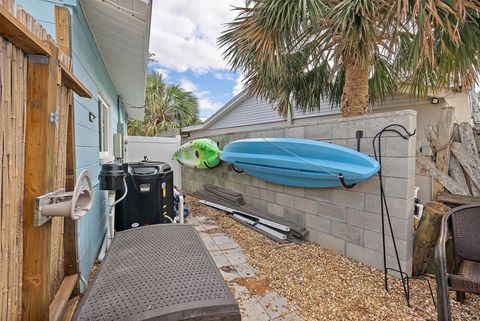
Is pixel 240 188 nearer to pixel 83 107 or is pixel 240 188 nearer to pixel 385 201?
pixel 385 201

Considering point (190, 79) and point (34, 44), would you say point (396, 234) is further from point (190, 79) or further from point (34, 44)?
point (190, 79)

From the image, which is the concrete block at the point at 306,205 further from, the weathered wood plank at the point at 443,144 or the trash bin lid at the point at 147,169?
the trash bin lid at the point at 147,169

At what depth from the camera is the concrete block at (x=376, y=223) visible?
2.67m

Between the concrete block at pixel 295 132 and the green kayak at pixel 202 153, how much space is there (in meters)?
2.28

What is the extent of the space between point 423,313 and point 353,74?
9.87 ft

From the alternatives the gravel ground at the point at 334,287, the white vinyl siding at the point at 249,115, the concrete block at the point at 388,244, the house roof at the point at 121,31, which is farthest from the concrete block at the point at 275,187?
the white vinyl siding at the point at 249,115

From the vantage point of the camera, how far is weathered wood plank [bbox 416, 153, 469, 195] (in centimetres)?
310

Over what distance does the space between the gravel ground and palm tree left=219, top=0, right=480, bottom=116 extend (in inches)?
85.4

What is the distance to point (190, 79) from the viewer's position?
18.1 m

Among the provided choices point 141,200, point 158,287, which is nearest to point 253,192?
point 141,200

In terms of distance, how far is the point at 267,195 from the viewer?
4.64 metres

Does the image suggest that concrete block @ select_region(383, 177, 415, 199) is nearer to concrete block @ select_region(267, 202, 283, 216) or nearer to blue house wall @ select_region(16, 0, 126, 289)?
concrete block @ select_region(267, 202, 283, 216)

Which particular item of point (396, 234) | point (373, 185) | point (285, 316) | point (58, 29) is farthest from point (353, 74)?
point (58, 29)

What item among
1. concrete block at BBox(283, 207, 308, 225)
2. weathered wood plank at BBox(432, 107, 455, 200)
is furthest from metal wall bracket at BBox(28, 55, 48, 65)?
weathered wood plank at BBox(432, 107, 455, 200)
